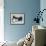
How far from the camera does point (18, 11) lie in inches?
227

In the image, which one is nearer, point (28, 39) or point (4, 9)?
point (28, 39)

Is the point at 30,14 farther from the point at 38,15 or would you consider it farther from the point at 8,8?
the point at 8,8

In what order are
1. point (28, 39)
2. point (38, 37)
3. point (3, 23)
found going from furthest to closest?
1. point (3, 23)
2. point (28, 39)
3. point (38, 37)

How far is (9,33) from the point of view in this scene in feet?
18.9

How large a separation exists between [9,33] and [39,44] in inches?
122

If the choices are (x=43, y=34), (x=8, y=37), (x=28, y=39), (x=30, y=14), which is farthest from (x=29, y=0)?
(x=43, y=34)

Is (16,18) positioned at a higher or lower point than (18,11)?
lower

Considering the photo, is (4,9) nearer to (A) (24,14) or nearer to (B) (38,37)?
(A) (24,14)

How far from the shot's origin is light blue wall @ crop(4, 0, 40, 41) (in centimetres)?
573

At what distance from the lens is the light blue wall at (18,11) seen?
5.73 m

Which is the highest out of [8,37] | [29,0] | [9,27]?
[29,0]

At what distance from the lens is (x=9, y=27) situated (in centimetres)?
576

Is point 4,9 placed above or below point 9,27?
above

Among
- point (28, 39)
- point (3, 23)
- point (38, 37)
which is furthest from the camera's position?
point (3, 23)
